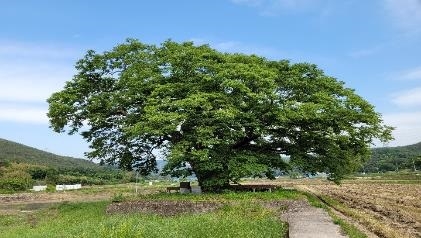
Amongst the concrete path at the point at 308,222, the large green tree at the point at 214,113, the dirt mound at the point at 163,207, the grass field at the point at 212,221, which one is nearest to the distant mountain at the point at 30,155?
the large green tree at the point at 214,113

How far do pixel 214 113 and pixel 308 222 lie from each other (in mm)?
11551

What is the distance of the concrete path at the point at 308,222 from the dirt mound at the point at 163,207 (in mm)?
4373

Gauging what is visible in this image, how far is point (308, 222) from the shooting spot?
21891 mm

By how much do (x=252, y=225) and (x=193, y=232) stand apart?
259cm

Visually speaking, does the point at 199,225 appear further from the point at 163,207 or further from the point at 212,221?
the point at 163,207

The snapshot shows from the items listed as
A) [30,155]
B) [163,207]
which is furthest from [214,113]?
[30,155]

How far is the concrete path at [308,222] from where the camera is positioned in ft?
61.1

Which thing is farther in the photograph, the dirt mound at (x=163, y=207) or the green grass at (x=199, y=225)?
the dirt mound at (x=163, y=207)

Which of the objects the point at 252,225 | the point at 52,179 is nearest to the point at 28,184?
the point at 52,179

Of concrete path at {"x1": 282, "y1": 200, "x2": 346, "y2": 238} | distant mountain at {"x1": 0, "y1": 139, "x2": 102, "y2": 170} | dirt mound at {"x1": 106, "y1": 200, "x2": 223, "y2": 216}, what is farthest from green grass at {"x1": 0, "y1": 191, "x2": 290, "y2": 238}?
distant mountain at {"x1": 0, "y1": 139, "x2": 102, "y2": 170}

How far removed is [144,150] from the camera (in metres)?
38.6

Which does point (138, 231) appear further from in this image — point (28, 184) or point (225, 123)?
point (28, 184)

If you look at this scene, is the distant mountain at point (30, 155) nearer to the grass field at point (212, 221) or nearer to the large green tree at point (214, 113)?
the large green tree at point (214, 113)

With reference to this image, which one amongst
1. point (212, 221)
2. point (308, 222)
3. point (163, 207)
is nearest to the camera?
point (212, 221)
